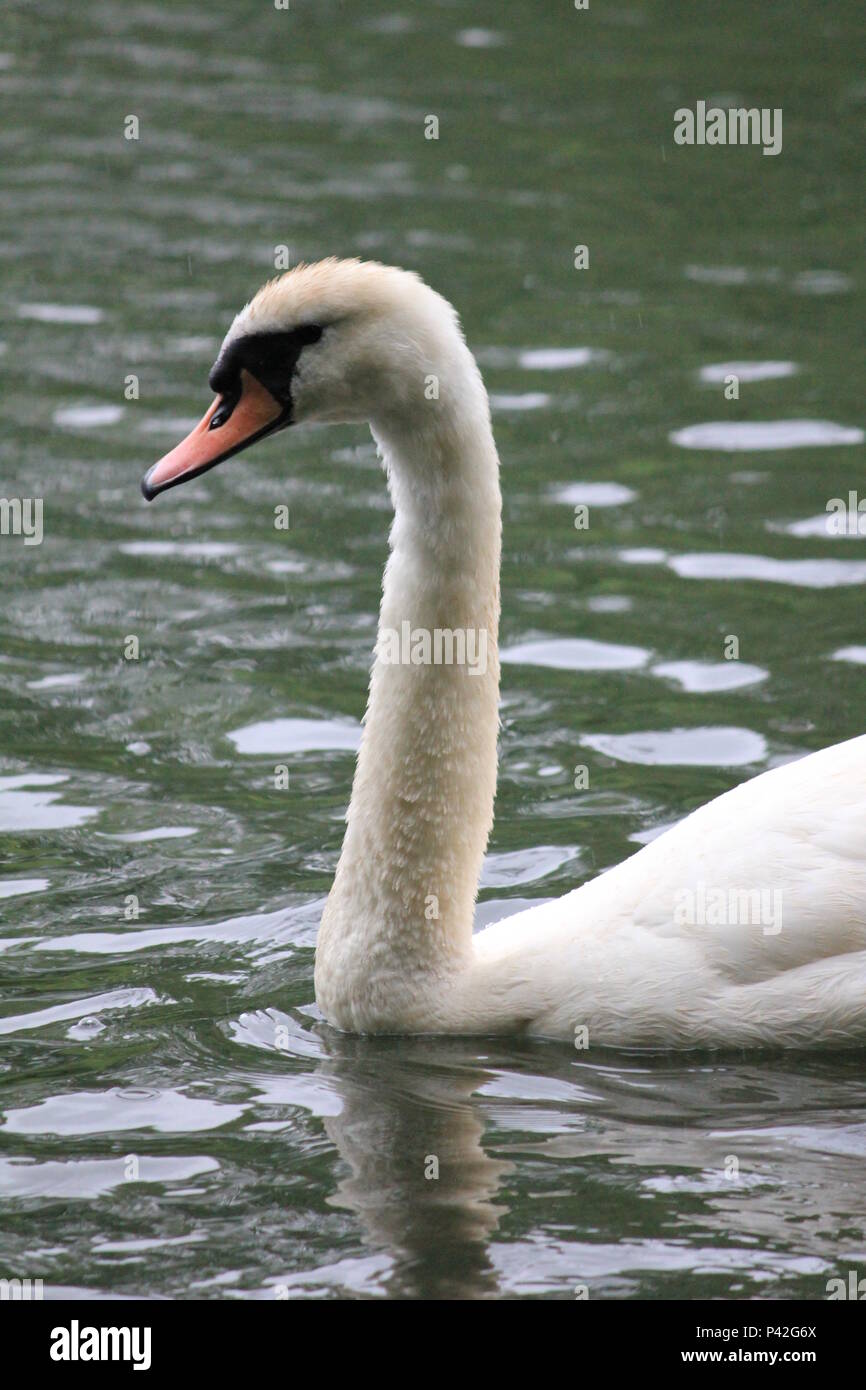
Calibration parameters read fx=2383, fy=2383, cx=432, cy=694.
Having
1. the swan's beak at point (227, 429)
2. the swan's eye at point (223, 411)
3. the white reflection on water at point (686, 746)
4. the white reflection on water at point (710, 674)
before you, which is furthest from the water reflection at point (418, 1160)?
the white reflection on water at point (710, 674)

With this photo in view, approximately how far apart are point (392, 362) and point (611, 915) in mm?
1721

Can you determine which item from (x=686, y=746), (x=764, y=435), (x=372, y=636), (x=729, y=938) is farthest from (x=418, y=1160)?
(x=764, y=435)

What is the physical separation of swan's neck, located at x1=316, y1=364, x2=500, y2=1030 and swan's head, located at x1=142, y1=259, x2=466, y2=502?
194 millimetres

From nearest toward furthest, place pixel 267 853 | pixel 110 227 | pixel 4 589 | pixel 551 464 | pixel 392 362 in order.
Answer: pixel 392 362, pixel 267 853, pixel 4 589, pixel 551 464, pixel 110 227

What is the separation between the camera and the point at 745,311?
51.5ft

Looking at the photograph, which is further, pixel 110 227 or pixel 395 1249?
pixel 110 227

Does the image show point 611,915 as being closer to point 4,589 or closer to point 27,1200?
point 27,1200

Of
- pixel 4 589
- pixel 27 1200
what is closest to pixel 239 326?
pixel 27 1200

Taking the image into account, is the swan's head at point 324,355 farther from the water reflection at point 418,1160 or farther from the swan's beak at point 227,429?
the water reflection at point 418,1160

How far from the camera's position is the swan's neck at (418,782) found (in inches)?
274

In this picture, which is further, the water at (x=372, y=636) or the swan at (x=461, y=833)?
the swan at (x=461, y=833)

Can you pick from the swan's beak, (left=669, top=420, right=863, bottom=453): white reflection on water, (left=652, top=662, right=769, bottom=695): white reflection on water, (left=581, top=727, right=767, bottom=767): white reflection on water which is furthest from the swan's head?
(left=669, top=420, right=863, bottom=453): white reflection on water

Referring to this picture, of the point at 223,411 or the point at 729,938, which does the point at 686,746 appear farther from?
the point at 223,411

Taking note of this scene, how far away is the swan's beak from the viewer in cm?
694
